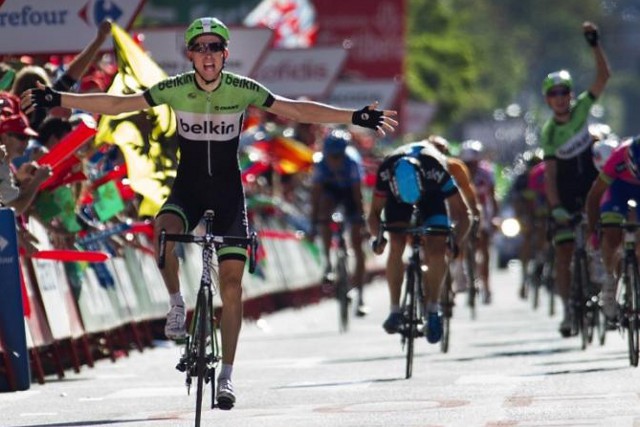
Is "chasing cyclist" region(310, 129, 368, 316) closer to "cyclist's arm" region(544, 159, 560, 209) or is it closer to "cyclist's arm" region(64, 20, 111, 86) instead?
"cyclist's arm" region(544, 159, 560, 209)

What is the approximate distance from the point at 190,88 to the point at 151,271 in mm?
8020

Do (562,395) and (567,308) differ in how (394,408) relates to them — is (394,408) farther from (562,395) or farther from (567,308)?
(567,308)

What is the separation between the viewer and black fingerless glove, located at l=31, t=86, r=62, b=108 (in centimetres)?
1340

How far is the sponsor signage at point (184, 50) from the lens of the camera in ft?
76.4

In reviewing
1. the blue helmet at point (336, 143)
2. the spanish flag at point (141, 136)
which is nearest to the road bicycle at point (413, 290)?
the spanish flag at point (141, 136)

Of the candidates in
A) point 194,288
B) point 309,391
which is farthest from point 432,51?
point 309,391

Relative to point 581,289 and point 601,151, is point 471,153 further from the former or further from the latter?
point 601,151

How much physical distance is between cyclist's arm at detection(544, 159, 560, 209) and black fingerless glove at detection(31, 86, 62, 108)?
766cm

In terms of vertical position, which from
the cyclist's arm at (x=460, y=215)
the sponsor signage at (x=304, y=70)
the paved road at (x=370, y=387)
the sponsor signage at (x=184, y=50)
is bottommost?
the paved road at (x=370, y=387)

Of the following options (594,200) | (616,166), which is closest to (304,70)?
(594,200)

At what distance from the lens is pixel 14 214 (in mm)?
15617

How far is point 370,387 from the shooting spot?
15891 millimetres

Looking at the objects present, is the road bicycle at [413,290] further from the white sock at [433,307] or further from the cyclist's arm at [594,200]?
the cyclist's arm at [594,200]

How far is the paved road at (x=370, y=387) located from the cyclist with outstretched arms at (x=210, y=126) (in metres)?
0.70
